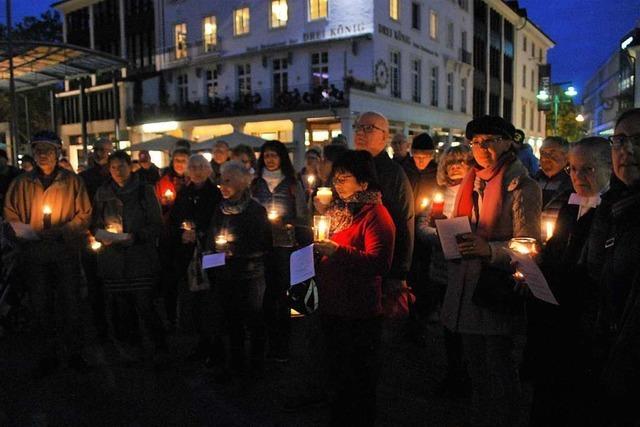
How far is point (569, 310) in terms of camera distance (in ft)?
8.95

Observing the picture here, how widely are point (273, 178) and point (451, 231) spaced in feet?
8.72

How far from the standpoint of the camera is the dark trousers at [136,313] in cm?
520

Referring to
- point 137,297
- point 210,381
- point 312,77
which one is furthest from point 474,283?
point 312,77

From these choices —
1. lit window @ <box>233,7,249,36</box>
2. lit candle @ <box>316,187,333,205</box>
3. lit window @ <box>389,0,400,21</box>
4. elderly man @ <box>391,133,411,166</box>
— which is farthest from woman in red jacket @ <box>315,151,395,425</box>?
lit window @ <box>233,7,249,36</box>

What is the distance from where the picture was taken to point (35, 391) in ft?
15.4

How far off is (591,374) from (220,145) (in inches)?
253

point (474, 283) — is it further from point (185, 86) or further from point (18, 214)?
point (185, 86)

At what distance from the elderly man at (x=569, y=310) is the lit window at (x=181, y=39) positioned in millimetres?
32408

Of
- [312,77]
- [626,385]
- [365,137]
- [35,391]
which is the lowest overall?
[35,391]

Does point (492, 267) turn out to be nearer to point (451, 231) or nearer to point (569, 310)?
point (451, 231)

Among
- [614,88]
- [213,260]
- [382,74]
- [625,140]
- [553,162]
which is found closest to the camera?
[625,140]

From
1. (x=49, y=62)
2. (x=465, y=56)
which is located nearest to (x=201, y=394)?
(x=49, y=62)

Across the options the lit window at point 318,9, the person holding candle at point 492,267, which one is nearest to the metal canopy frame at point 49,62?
the lit window at point 318,9

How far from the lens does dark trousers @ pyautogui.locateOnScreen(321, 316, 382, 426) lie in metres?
3.31
